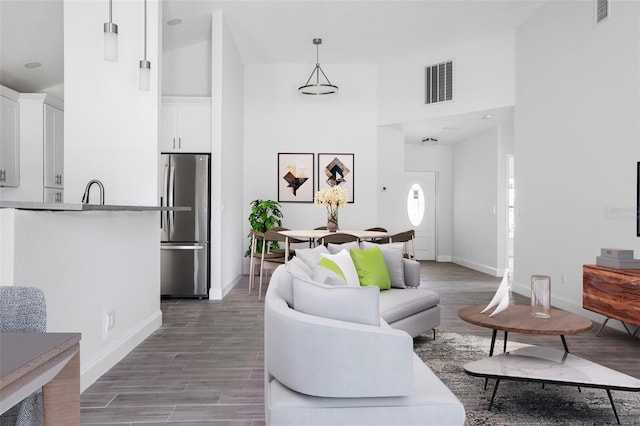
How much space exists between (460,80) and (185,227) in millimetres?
4504

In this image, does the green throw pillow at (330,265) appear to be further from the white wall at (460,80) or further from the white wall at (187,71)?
the white wall at (460,80)

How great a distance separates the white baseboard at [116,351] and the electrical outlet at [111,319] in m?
0.13

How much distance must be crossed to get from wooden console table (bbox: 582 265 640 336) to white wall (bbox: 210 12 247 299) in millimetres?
4005

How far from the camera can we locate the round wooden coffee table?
106 inches

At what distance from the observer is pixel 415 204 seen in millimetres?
10867

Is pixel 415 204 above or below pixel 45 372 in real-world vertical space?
above

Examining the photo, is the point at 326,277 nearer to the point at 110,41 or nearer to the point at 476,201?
the point at 110,41

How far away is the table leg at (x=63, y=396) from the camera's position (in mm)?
1193

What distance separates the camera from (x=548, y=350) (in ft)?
9.64

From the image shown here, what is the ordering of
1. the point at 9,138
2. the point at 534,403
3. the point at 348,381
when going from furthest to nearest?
the point at 9,138
the point at 534,403
the point at 348,381

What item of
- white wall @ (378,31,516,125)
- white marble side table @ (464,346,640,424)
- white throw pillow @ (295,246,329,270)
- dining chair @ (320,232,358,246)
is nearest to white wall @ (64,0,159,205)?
white throw pillow @ (295,246,329,270)

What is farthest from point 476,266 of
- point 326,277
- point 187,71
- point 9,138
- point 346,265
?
point 9,138

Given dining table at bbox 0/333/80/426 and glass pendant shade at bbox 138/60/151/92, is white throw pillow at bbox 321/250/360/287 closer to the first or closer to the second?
glass pendant shade at bbox 138/60/151/92

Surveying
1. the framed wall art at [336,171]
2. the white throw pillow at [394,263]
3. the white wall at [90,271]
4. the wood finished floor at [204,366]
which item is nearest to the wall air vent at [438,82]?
the framed wall art at [336,171]
